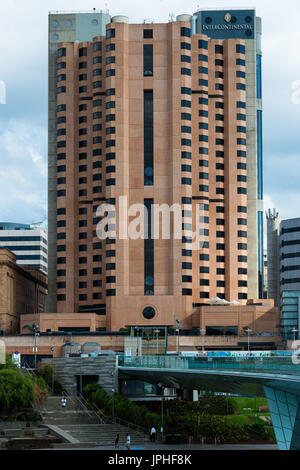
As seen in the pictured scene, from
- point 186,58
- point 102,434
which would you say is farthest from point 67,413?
point 186,58

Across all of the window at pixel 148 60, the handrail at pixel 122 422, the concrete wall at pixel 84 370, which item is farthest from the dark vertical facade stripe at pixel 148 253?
the handrail at pixel 122 422

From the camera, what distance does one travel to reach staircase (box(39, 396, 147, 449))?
10488cm

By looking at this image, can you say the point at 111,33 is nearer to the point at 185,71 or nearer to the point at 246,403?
the point at 185,71

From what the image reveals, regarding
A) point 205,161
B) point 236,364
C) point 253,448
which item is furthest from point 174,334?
point 236,364

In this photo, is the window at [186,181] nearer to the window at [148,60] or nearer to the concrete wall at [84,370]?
the window at [148,60]

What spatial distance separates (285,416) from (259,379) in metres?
3.78

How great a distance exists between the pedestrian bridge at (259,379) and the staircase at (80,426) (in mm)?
8513

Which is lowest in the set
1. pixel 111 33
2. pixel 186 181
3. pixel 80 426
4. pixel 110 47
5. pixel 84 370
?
pixel 80 426

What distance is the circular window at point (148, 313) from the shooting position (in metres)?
186

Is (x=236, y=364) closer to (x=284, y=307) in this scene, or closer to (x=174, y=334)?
(x=174, y=334)

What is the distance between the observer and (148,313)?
186 m

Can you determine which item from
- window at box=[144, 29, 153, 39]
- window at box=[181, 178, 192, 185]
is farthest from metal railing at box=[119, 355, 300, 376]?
window at box=[144, 29, 153, 39]

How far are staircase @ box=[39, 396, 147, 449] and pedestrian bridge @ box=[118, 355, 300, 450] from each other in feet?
27.9

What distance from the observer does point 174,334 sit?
182500 millimetres
